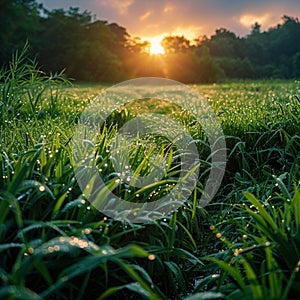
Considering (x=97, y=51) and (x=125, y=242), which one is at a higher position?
(x=97, y=51)

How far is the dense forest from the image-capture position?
34.4 m

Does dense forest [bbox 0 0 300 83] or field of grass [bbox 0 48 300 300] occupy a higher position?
dense forest [bbox 0 0 300 83]

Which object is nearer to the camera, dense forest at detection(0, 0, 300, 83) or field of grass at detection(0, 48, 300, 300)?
field of grass at detection(0, 48, 300, 300)

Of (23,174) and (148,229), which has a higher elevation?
(23,174)

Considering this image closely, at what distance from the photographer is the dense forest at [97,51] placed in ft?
113

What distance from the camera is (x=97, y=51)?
121 feet

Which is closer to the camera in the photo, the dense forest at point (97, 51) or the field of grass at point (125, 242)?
the field of grass at point (125, 242)

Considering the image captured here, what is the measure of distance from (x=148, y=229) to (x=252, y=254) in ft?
1.72

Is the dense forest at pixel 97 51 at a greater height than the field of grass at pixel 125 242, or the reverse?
the dense forest at pixel 97 51

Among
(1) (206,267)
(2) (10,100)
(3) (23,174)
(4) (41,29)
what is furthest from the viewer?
(4) (41,29)

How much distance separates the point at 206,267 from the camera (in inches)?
79.9

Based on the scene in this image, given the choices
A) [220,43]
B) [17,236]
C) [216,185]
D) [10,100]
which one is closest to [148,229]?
[17,236]

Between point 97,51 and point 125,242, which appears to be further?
point 97,51

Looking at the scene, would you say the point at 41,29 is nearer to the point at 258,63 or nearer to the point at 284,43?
the point at 258,63
